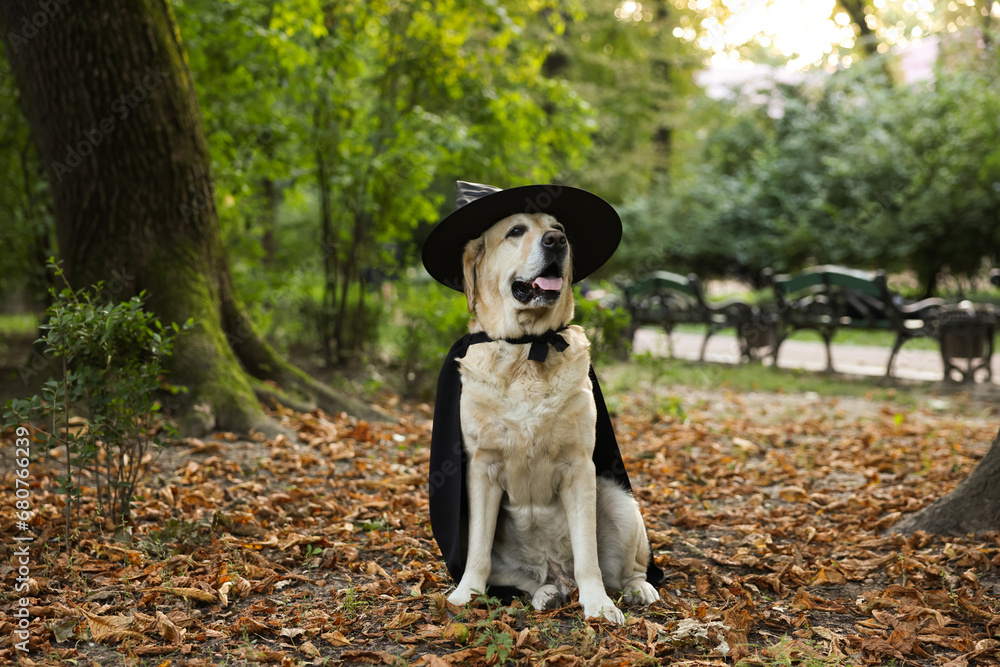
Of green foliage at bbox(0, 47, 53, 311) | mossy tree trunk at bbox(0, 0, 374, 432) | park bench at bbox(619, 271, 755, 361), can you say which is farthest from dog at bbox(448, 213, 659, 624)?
park bench at bbox(619, 271, 755, 361)

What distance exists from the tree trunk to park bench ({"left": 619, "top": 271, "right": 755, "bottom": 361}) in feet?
24.5

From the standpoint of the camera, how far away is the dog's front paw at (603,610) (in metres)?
2.74

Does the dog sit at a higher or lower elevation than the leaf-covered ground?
Result: higher

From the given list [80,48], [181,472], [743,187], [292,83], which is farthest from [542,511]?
[743,187]

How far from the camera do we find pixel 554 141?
10219 millimetres

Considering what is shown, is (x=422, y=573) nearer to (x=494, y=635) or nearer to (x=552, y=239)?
(x=494, y=635)

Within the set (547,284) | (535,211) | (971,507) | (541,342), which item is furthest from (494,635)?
(971,507)

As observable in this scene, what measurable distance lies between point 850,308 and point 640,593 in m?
8.14

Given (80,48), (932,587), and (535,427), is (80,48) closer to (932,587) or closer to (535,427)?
(535,427)

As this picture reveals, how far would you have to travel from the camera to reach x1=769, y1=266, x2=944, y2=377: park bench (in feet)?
30.1

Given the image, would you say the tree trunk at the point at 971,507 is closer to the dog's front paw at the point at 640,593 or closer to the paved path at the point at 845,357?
the dog's front paw at the point at 640,593

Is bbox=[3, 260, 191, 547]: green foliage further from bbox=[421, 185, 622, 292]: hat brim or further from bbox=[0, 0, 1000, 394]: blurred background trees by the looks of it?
bbox=[0, 0, 1000, 394]: blurred background trees

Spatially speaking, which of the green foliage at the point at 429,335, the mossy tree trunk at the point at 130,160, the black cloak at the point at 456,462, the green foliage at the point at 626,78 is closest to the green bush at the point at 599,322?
the green foliage at the point at 429,335

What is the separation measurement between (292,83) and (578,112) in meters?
4.15
